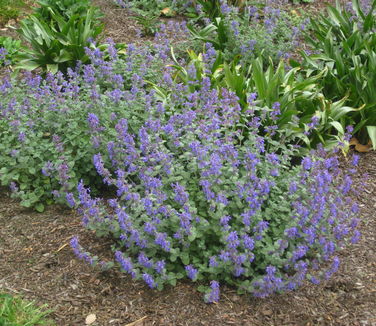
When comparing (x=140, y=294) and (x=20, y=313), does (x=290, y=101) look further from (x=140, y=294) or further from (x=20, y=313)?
(x=20, y=313)

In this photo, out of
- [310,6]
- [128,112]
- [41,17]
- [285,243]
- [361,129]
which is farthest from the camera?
[310,6]

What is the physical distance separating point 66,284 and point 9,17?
4919 mm

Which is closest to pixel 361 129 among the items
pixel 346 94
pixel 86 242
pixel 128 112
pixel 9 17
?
pixel 346 94

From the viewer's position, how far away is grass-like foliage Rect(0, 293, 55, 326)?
3143 mm

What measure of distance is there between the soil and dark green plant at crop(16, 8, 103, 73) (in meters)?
2.43

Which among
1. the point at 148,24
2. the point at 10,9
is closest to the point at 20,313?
the point at 148,24

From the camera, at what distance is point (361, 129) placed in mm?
5336

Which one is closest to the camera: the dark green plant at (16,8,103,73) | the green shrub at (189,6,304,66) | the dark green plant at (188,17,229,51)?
the dark green plant at (16,8,103,73)

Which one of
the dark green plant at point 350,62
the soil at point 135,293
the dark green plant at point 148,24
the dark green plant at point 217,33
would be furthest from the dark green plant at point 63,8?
the soil at point 135,293

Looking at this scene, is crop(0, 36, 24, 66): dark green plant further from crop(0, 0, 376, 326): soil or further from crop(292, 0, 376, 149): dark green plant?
crop(292, 0, 376, 149): dark green plant

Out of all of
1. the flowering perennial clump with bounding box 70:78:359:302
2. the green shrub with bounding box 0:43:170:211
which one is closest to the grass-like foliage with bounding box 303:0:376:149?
the flowering perennial clump with bounding box 70:78:359:302

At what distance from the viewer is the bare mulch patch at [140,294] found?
3287mm

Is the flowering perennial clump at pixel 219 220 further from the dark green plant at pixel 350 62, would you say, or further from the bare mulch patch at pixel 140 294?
the dark green plant at pixel 350 62

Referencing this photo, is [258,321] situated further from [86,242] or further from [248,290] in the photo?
[86,242]
